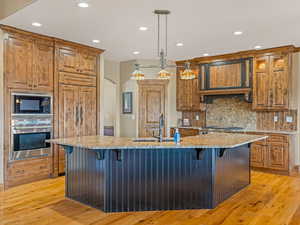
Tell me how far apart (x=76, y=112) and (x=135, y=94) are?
6.92 ft

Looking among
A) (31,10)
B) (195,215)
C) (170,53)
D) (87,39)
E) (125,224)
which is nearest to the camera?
(125,224)

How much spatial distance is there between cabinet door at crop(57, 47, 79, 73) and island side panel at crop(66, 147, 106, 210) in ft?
6.70

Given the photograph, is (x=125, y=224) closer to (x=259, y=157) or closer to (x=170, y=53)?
(x=259, y=157)

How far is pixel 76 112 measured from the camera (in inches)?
203

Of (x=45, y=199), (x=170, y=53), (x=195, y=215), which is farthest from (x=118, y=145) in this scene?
(x=170, y=53)

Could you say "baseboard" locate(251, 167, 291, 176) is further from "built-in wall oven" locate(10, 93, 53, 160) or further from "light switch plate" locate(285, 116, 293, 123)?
"built-in wall oven" locate(10, 93, 53, 160)

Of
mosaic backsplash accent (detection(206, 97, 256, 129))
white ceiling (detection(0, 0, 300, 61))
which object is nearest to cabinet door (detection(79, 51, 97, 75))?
white ceiling (detection(0, 0, 300, 61))

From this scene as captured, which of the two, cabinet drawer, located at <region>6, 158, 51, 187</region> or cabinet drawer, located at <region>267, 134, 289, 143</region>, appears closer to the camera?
cabinet drawer, located at <region>6, 158, 51, 187</region>

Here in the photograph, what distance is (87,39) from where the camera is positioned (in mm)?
4855

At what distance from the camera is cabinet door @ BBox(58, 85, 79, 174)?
4902mm

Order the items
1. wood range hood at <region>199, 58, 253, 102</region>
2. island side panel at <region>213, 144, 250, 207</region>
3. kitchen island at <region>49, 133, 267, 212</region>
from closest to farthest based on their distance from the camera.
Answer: kitchen island at <region>49, 133, 267, 212</region> → island side panel at <region>213, 144, 250, 207</region> → wood range hood at <region>199, 58, 253, 102</region>

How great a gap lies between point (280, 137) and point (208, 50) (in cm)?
244

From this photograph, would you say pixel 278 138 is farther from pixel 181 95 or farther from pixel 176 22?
pixel 176 22

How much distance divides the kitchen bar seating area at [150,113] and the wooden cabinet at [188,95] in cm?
3
